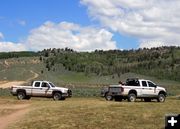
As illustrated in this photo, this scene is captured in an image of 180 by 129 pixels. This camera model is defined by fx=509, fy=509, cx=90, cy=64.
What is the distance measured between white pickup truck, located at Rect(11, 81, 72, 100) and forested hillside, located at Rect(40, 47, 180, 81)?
85.5 m

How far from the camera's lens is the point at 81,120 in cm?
2430

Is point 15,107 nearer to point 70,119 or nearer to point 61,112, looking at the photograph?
point 61,112

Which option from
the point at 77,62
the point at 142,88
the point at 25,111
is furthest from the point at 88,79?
the point at 25,111

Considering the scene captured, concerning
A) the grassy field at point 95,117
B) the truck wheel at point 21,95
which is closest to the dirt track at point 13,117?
the grassy field at point 95,117

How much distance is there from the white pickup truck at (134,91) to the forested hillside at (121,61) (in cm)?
8743

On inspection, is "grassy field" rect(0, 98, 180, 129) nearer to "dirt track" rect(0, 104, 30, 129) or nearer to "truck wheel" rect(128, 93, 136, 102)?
"dirt track" rect(0, 104, 30, 129)

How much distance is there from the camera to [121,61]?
155 m

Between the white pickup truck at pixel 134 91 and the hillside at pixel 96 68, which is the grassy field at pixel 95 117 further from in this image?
the hillside at pixel 96 68

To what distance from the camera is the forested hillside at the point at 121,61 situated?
132500mm

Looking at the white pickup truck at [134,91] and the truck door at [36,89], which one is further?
the truck door at [36,89]

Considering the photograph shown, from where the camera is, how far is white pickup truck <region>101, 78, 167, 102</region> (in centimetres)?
3791

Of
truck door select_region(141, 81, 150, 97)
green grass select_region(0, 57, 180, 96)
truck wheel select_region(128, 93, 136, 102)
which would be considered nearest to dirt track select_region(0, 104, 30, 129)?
truck wheel select_region(128, 93, 136, 102)

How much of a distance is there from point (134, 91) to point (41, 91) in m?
7.85

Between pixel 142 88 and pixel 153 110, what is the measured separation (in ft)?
37.2
